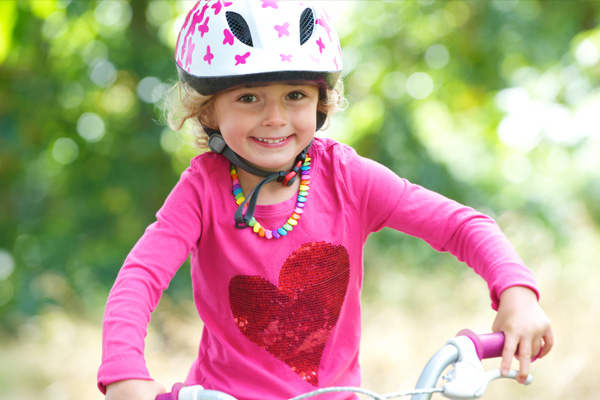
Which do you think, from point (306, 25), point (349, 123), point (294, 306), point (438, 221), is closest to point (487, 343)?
point (438, 221)

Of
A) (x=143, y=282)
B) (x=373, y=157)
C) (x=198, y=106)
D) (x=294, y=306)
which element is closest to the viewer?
(x=143, y=282)

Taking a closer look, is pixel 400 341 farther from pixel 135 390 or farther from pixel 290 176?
pixel 135 390

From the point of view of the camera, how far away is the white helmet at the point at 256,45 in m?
2.12

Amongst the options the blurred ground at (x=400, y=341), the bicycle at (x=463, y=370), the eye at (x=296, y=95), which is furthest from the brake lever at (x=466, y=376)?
the blurred ground at (x=400, y=341)

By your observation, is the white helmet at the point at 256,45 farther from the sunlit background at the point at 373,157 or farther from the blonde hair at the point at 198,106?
the sunlit background at the point at 373,157

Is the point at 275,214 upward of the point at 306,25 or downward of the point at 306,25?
downward

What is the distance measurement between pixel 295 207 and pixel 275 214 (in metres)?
0.07

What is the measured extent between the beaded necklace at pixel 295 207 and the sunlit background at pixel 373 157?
10.8ft

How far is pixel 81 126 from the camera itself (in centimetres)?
592

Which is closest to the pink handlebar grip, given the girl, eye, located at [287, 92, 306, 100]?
the girl

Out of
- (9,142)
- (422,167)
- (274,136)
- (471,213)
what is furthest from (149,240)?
(422,167)

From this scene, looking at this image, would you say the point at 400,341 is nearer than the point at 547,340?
No

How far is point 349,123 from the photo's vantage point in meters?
6.44

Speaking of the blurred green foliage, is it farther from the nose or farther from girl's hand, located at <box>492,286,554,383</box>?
girl's hand, located at <box>492,286,554,383</box>
